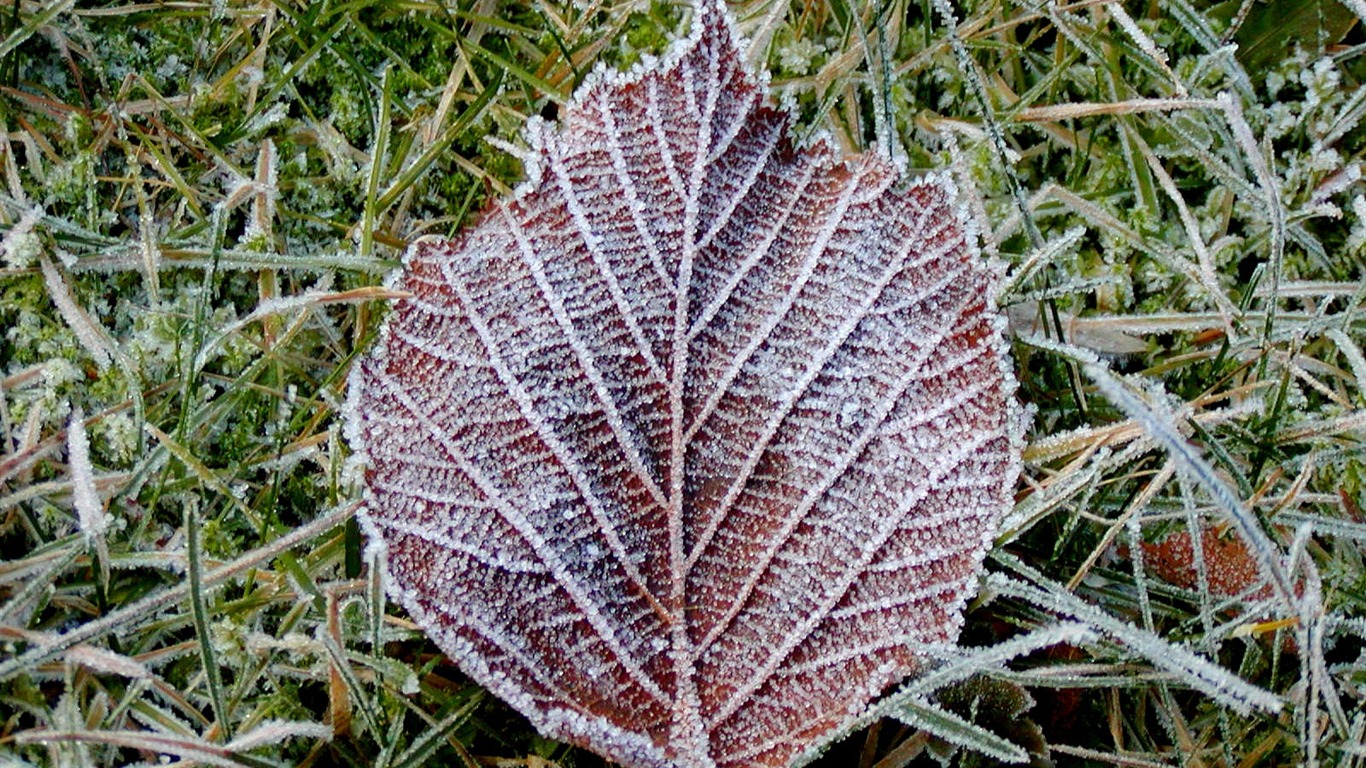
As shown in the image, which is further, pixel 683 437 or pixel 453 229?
pixel 453 229

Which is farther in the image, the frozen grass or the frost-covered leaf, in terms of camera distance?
the frozen grass

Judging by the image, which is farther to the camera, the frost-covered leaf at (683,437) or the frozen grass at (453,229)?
the frozen grass at (453,229)

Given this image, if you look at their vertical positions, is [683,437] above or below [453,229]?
below

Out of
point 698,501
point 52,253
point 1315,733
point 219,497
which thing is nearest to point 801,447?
point 698,501

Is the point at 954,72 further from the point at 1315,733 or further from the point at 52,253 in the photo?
the point at 52,253
